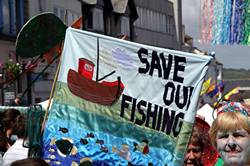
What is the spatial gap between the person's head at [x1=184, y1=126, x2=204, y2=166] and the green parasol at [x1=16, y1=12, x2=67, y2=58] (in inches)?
52.3

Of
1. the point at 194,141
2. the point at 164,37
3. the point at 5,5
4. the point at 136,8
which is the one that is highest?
the point at 194,141

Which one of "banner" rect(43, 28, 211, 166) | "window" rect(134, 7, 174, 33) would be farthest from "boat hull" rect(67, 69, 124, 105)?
"window" rect(134, 7, 174, 33)

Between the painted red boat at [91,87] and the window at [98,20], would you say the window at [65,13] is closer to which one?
the window at [98,20]

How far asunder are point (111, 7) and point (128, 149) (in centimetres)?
4081

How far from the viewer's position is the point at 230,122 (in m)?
3.69

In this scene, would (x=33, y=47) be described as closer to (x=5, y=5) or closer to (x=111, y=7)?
(x=5, y=5)

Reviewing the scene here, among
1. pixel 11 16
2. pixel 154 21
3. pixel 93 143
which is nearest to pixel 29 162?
pixel 93 143

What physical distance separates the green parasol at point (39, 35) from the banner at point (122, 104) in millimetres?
336

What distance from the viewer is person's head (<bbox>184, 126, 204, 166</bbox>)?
5410 millimetres

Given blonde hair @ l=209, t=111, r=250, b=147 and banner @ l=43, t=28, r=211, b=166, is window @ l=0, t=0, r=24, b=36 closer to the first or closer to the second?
banner @ l=43, t=28, r=211, b=166

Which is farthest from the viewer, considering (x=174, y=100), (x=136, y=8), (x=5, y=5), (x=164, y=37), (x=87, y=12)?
(x=164, y=37)

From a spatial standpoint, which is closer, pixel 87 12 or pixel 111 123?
pixel 111 123

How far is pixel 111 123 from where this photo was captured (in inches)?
204

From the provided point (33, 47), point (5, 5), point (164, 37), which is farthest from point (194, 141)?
point (164, 37)
